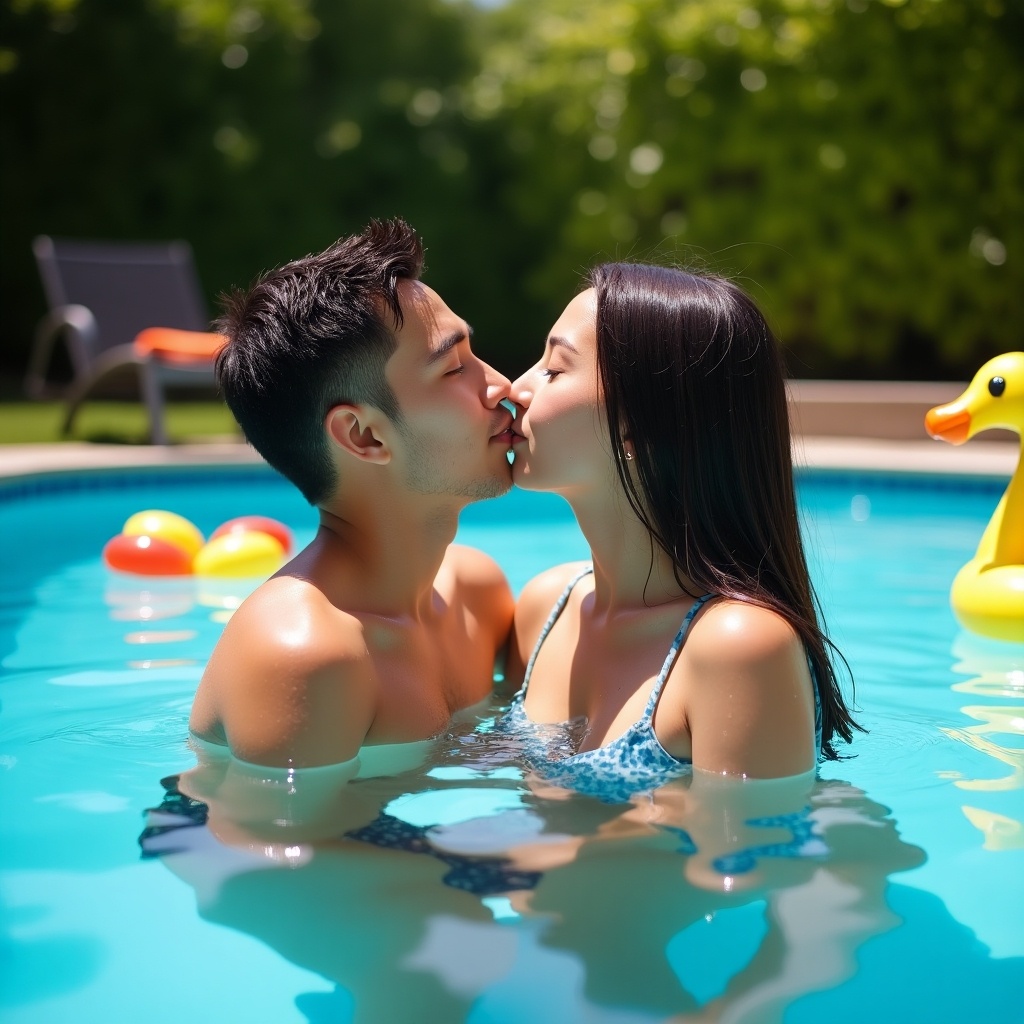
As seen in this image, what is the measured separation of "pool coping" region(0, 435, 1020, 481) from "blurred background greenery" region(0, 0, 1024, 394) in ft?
11.6

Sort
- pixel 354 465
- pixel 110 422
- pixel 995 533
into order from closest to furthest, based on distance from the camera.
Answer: pixel 354 465, pixel 995 533, pixel 110 422

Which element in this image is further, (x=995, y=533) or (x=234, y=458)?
(x=234, y=458)

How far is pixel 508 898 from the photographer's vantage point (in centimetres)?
228

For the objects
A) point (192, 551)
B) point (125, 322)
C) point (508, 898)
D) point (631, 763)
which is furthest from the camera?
point (125, 322)

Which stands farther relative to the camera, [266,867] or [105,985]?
[266,867]

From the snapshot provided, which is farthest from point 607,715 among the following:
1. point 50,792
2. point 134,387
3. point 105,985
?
point 134,387

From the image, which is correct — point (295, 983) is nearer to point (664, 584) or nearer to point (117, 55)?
point (664, 584)

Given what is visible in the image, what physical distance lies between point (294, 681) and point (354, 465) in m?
0.53

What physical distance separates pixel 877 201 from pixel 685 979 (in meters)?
12.1

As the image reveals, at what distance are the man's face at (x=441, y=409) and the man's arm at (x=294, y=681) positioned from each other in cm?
38

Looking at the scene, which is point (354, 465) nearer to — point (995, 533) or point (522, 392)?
point (522, 392)

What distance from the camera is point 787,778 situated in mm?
2459

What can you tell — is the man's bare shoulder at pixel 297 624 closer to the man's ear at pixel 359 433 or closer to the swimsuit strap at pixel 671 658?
the man's ear at pixel 359 433

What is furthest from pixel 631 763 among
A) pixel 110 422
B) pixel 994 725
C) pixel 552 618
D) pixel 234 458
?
pixel 110 422
